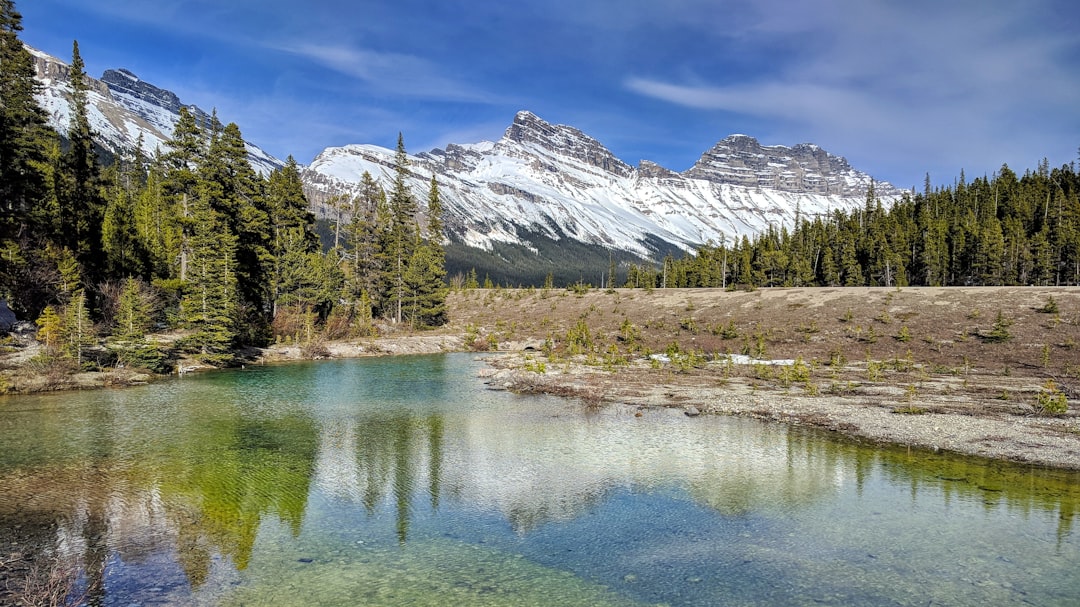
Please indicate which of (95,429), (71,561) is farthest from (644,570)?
(95,429)

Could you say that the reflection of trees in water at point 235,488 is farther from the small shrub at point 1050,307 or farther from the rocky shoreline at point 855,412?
the small shrub at point 1050,307

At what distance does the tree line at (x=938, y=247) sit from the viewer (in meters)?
102

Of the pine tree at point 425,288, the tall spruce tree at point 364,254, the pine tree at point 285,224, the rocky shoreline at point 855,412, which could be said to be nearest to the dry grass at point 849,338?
the rocky shoreline at point 855,412

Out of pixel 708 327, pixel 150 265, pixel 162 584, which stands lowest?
pixel 162 584

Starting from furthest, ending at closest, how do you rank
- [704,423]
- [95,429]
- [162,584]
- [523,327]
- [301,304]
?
[523,327] < [301,304] < [704,423] < [95,429] < [162,584]

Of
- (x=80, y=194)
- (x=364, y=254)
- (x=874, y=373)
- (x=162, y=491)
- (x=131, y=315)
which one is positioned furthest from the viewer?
(x=364, y=254)

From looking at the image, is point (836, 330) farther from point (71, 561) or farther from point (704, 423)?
point (71, 561)

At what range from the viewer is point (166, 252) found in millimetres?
70688

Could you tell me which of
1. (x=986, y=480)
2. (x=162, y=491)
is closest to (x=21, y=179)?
(x=162, y=491)

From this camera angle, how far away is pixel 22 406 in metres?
34.2

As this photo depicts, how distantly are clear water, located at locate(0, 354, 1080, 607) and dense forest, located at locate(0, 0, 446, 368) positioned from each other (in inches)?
810

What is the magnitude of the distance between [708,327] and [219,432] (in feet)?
186

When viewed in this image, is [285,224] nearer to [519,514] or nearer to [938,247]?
[519,514]

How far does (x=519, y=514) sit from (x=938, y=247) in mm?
122078
